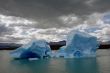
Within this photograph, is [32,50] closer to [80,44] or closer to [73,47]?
[73,47]

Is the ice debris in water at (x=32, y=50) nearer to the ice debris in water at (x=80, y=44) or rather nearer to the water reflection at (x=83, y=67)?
the ice debris in water at (x=80, y=44)

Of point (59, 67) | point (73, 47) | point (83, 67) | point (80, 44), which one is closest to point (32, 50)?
point (73, 47)

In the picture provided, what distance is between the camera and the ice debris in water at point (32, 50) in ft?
79.9

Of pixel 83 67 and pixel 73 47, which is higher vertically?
pixel 73 47

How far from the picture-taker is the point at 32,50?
967 inches

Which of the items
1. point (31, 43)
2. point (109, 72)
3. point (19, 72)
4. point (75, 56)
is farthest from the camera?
point (75, 56)

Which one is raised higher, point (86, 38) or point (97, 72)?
point (86, 38)

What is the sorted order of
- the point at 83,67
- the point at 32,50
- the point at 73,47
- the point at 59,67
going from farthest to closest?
the point at 73,47
the point at 32,50
the point at 59,67
the point at 83,67

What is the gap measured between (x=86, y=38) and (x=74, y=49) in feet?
5.38

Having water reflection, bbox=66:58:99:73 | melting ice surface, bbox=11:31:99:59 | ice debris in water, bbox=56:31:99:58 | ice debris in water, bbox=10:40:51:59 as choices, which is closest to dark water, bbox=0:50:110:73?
water reflection, bbox=66:58:99:73

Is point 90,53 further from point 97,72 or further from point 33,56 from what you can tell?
point 97,72

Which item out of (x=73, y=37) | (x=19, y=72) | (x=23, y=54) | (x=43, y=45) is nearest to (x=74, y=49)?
(x=73, y=37)

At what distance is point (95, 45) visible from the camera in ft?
83.3

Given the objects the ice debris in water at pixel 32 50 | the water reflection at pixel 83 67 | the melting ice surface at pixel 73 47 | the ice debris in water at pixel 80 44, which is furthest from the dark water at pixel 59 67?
the ice debris in water at pixel 80 44
